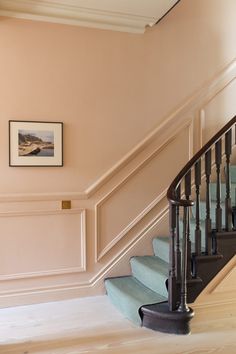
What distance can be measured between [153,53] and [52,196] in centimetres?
187

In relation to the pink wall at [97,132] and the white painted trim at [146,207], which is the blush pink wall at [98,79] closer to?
the pink wall at [97,132]

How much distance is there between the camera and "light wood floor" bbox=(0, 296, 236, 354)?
8.09 ft

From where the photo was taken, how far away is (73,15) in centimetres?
327

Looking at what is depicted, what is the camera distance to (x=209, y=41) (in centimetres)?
392

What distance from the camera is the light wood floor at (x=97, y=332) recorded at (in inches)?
97.0

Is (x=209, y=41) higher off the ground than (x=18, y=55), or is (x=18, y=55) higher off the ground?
(x=209, y=41)

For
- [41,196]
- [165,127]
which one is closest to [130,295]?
[41,196]

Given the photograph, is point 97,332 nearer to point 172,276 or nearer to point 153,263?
point 172,276

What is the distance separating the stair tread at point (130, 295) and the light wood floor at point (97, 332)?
0.26 feet

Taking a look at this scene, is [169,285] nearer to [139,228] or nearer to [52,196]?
[139,228]

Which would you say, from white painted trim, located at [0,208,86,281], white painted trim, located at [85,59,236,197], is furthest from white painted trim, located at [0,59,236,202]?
white painted trim, located at [0,208,86,281]

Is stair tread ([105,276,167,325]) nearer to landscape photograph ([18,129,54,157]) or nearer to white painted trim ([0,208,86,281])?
white painted trim ([0,208,86,281])

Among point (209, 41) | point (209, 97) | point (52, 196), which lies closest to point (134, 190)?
point (52, 196)

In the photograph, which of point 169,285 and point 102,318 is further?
point 102,318
